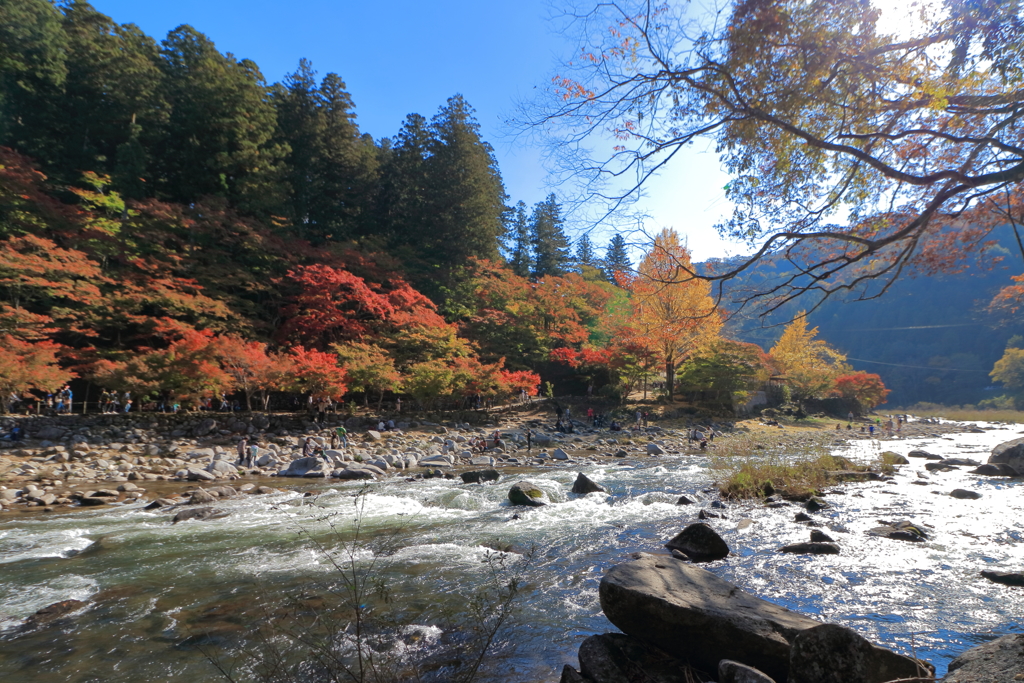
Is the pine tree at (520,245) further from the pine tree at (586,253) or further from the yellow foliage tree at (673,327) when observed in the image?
the pine tree at (586,253)

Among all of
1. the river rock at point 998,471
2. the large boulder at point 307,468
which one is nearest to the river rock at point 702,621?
the large boulder at point 307,468

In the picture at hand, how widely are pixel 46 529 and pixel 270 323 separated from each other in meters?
14.6

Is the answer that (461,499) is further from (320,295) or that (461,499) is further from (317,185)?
(317,185)

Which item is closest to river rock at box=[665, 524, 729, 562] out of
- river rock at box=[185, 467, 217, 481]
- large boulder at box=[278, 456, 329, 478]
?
large boulder at box=[278, 456, 329, 478]

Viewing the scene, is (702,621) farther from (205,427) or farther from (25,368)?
(25,368)

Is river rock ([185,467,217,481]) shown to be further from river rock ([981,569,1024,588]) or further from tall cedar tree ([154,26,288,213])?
tall cedar tree ([154,26,288,213])

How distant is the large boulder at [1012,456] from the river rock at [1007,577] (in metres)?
8.81

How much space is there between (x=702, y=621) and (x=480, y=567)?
2782 mm

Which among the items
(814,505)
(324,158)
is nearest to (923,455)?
(814,505)

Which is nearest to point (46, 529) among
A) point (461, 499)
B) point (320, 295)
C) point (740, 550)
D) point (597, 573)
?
point (461, 499)

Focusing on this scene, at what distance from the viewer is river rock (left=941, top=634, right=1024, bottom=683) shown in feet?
6.31

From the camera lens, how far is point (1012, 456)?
36.2 ft

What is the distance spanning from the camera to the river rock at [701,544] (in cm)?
531

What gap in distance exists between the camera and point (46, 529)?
269 inches
